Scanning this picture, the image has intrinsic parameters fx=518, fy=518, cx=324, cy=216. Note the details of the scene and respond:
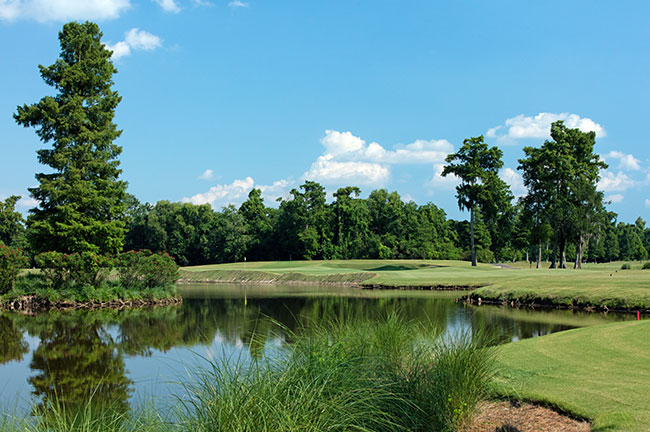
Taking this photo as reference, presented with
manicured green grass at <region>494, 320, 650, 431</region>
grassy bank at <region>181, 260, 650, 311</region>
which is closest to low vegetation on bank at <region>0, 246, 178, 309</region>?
grassy bank at <region>181, 260, 650, 311</region>

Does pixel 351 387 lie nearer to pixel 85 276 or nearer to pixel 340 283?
pixel 85 276

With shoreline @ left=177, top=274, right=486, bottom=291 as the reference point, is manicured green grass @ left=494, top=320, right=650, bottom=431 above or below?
above

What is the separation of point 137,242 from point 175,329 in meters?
79.6

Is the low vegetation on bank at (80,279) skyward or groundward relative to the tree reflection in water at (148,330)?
skyward

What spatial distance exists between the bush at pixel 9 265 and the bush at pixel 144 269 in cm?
494

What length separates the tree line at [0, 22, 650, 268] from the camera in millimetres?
30453

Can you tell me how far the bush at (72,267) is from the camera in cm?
2769

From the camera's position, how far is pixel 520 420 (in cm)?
686

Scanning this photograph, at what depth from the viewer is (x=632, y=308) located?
75.8 ft

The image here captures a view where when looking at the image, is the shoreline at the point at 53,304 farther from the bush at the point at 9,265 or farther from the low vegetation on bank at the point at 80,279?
the bush at the point at 9,265

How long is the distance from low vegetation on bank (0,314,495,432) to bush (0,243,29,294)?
24.2 metres

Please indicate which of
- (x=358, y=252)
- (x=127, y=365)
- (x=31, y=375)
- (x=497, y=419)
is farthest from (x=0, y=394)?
(x=358, y=252)

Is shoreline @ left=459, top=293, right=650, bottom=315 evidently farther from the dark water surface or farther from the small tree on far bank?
the small tree on far bank

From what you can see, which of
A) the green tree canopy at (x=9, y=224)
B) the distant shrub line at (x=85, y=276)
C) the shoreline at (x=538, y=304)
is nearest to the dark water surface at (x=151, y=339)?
the shoreline at (x=538, y=304)
